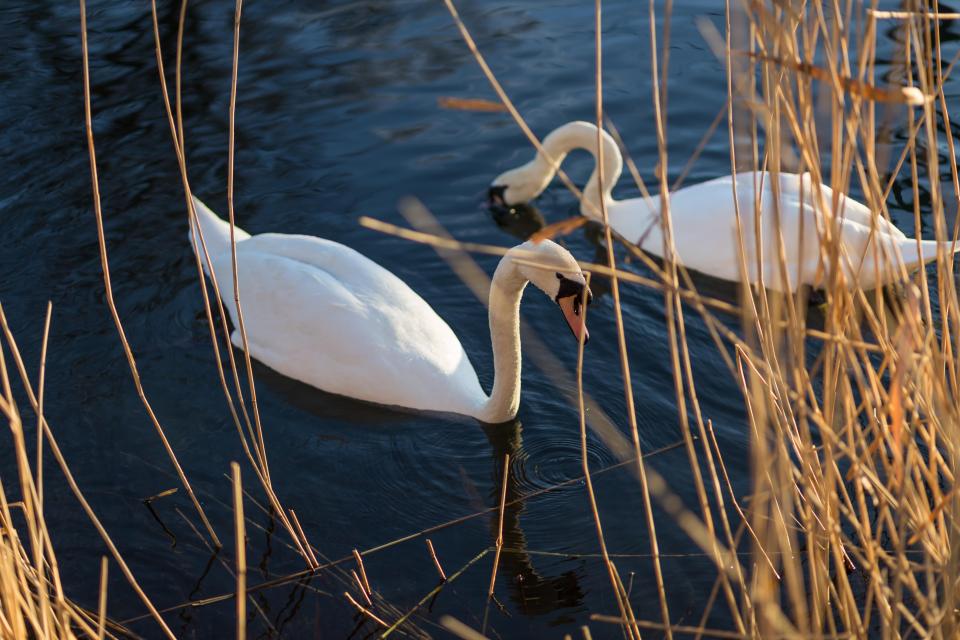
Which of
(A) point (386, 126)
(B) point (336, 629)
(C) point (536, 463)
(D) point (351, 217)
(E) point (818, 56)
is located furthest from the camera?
(E) point (818, 56)

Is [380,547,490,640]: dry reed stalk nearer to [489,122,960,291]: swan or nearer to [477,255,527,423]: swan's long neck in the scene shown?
[477,255,527,423]: swan's long neck

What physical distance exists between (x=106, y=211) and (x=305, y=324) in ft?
7.05

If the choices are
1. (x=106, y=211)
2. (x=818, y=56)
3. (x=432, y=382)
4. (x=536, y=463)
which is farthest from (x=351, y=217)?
(x=818, y=56)

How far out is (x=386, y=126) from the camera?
304 inches

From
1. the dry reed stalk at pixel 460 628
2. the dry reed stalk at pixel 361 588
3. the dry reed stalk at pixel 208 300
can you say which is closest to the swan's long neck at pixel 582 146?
the dry reed stalk at pixel 208 300

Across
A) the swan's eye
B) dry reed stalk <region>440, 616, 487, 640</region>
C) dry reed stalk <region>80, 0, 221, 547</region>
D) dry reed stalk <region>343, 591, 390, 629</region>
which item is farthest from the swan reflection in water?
dry reed stalk <region>80, 0, 221, 547</region>

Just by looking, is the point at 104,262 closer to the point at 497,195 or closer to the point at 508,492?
the point at 508,492

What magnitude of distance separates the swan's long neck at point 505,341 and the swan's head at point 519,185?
83.1 inches

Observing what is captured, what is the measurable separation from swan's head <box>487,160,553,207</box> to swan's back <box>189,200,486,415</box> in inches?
63.7

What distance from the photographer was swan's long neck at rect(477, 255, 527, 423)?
453 centimetres

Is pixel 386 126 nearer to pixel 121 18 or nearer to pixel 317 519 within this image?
pixel 121 18

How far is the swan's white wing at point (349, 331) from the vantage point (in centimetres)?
503

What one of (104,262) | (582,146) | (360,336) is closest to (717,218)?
(582,146)

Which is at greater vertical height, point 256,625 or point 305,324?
point 305,324
